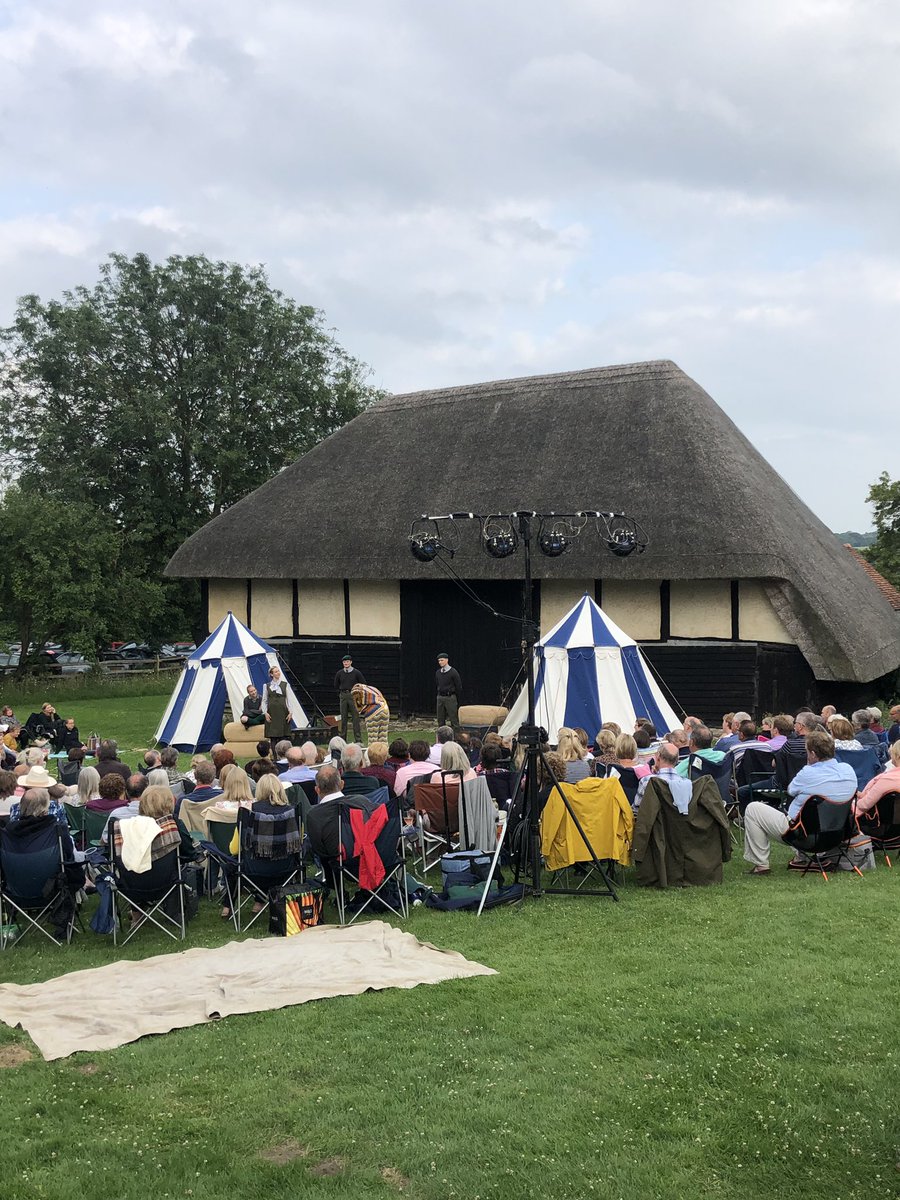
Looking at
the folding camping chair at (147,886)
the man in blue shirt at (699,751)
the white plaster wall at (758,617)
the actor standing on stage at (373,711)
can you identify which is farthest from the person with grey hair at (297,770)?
the white plaster wall at (758,617)

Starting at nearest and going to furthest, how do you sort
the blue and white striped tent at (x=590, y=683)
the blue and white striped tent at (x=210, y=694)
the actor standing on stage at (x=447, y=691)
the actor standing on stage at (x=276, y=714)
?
the blue and white striped tent at (x=590, y=683) → the actor standing on stage at (x=276, y=714) → the actor standing on stage at (x=447, y=691) → the blue and white striped tent at (x=210, y=694)

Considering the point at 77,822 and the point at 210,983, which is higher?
the point at 77,822

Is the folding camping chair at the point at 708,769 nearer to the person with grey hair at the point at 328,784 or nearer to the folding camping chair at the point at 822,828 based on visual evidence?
the folding camping chair at the point at 822,828

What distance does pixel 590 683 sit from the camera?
15.6 m

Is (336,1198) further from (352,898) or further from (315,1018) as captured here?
(352,898)

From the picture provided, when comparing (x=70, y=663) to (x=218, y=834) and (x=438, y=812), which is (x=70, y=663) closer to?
(x=438, y=812)

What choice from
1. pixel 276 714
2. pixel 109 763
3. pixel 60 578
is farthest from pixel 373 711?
pixel 60 578

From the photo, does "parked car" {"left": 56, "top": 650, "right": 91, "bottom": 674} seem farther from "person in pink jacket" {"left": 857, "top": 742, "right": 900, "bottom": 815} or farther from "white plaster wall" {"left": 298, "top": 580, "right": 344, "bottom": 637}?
"person in pink jacket" {"left": 857, "top": 742, "right": 900, "bottom": 815}

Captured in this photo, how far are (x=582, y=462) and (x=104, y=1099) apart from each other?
1592 centimetres

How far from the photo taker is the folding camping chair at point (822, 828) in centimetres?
848

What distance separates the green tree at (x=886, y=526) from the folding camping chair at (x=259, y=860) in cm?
2163

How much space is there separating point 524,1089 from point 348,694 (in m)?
13.3

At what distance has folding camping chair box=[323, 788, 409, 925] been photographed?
774 cm

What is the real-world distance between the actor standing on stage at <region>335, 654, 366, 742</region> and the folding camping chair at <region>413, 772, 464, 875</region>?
7925 millimetres
